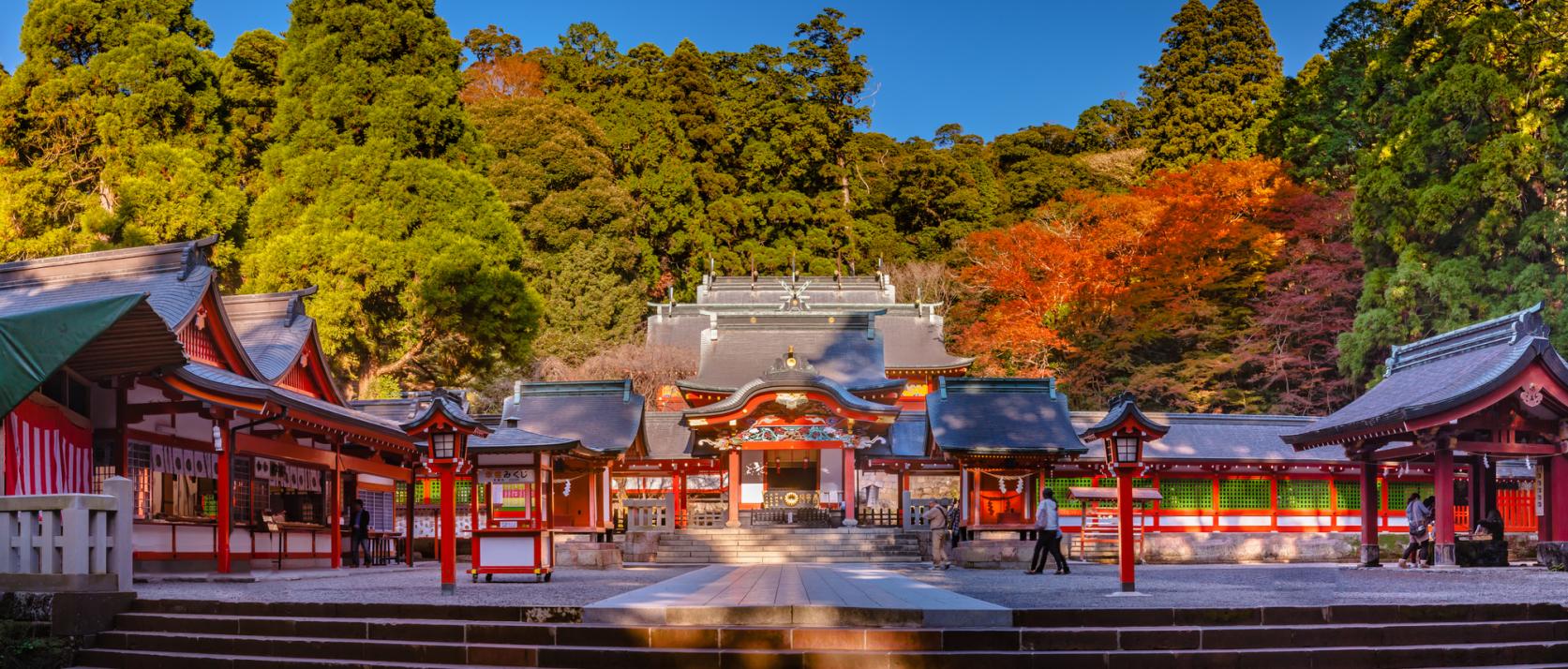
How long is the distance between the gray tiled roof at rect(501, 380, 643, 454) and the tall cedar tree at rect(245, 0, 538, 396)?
2000mm

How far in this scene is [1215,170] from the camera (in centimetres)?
4122

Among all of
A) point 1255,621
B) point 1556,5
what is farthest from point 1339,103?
point 1255,621

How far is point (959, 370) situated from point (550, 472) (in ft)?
69.6

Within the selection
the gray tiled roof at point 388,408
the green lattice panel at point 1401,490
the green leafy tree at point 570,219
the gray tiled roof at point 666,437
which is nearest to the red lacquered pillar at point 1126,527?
the gray tiled roof at point 388,408

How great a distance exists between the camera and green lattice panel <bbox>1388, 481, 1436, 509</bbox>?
31280 millimetres

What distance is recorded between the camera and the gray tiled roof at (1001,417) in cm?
2769

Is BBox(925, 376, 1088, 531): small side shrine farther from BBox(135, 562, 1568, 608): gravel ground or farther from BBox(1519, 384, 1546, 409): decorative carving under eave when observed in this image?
BBox(1519, 384, 1546, 409): decorative carving under eave

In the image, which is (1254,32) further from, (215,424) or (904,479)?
(215,424)

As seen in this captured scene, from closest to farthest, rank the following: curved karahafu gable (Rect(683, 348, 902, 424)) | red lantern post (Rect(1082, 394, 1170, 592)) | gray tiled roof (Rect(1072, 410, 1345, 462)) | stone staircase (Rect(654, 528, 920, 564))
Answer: red lantern post (Rect(1082, 394, 1170, 592)) < stone staircase (Rect(654, 528, 920, 564)) < curved karahafu gable (Rect(683, 348, 902, 424)) < gray tiled roof (Rect(1072, 410, 1345, 462))

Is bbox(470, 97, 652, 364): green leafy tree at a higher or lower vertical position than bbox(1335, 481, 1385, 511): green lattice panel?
higher

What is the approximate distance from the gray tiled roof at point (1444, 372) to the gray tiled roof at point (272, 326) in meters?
15.5

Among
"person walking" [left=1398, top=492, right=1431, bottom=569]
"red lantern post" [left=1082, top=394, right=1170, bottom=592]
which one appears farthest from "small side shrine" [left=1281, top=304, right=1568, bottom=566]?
"red lantern post" [left=1082, top=394, right=1170, bottom=592]

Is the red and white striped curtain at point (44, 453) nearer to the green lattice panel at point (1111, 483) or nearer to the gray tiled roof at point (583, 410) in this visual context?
the gray tiled roof at point (583, 410)

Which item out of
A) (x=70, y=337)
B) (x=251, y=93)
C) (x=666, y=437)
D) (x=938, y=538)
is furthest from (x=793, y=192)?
(x=70, y=337)
